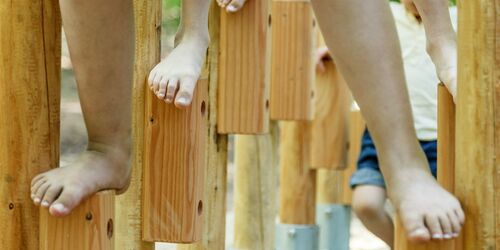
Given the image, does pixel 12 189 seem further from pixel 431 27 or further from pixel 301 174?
pixel 301 174

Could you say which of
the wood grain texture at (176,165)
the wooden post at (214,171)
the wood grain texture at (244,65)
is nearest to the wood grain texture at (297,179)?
the wooden post at (214,171)

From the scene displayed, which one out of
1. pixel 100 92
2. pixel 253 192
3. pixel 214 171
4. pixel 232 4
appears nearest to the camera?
pixel 100 92

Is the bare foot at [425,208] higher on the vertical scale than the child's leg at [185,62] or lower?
lower

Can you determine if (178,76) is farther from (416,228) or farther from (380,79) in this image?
(416,228)

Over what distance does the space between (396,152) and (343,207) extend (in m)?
2.33

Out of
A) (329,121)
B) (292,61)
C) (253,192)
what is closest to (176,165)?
(292,61)

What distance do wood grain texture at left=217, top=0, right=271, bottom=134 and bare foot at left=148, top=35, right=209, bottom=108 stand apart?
2.09ft

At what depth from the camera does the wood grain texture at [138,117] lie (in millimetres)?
2662

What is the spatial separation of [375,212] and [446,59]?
157 centimetres

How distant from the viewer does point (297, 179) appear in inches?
174

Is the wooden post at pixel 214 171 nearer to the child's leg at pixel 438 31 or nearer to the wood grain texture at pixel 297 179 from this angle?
the child's leg at pixel 438 31

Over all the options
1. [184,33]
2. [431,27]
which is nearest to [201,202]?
[184,33]

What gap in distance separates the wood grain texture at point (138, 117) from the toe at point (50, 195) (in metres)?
0.28

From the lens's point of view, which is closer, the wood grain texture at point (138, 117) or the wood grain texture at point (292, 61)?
the wood grain texture at point (138, 117)
